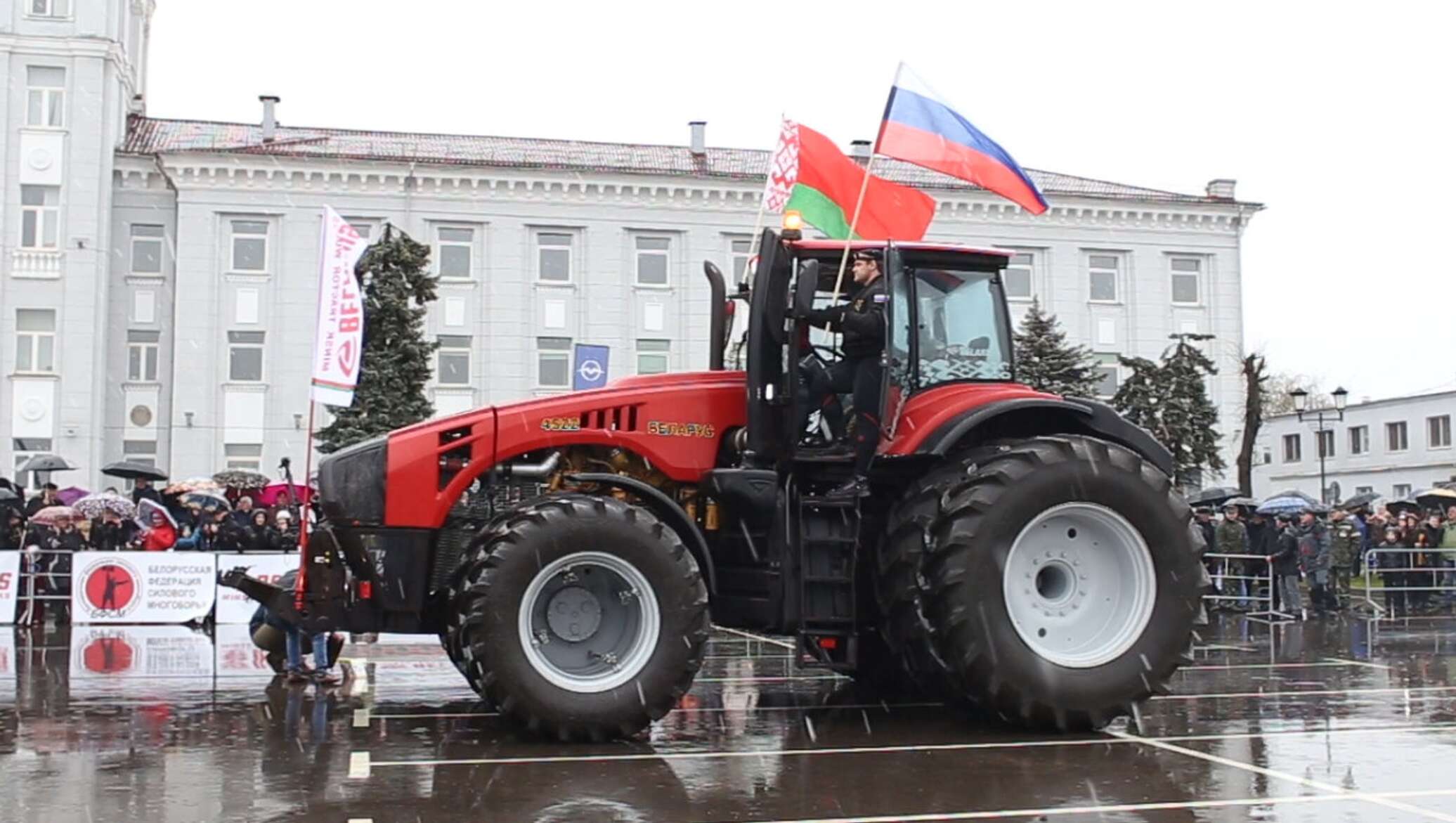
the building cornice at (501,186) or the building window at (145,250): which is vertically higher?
the building cornice at (501,186)

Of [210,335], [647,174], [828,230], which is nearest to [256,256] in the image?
[210,335]

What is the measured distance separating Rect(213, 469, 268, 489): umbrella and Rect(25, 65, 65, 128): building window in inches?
585

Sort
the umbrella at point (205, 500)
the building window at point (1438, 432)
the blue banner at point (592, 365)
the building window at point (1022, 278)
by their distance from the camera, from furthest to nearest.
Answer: the building window at point (1438, 432) < the building window at point (1022, 278) < the blue banner at point (592, 365) < the umbrella at point (205, 500)

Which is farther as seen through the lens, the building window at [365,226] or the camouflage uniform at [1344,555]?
the building window at [365,226]

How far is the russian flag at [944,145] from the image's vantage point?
10.8m

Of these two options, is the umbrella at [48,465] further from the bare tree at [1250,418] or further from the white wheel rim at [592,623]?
the bare tree at [1250,418]

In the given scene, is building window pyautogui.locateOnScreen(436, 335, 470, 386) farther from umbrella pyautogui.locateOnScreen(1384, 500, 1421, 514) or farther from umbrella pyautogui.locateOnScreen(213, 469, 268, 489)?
umbrella pyautogui.locateOnScreen(1384, 500, 1421, 514)

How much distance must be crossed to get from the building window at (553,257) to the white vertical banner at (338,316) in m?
25.5

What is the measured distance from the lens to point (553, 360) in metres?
44.7

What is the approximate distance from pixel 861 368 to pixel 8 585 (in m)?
15.1

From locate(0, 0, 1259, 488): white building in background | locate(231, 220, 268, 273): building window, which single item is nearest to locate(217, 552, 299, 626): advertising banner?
locate(0, 0, 1259, 488): white building in background

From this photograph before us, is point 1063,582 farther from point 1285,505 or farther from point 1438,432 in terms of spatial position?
point 1438,432

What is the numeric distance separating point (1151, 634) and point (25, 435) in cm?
3664

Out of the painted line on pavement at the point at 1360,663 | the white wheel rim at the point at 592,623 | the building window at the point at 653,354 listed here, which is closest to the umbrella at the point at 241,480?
the building window at the point at 653,354
